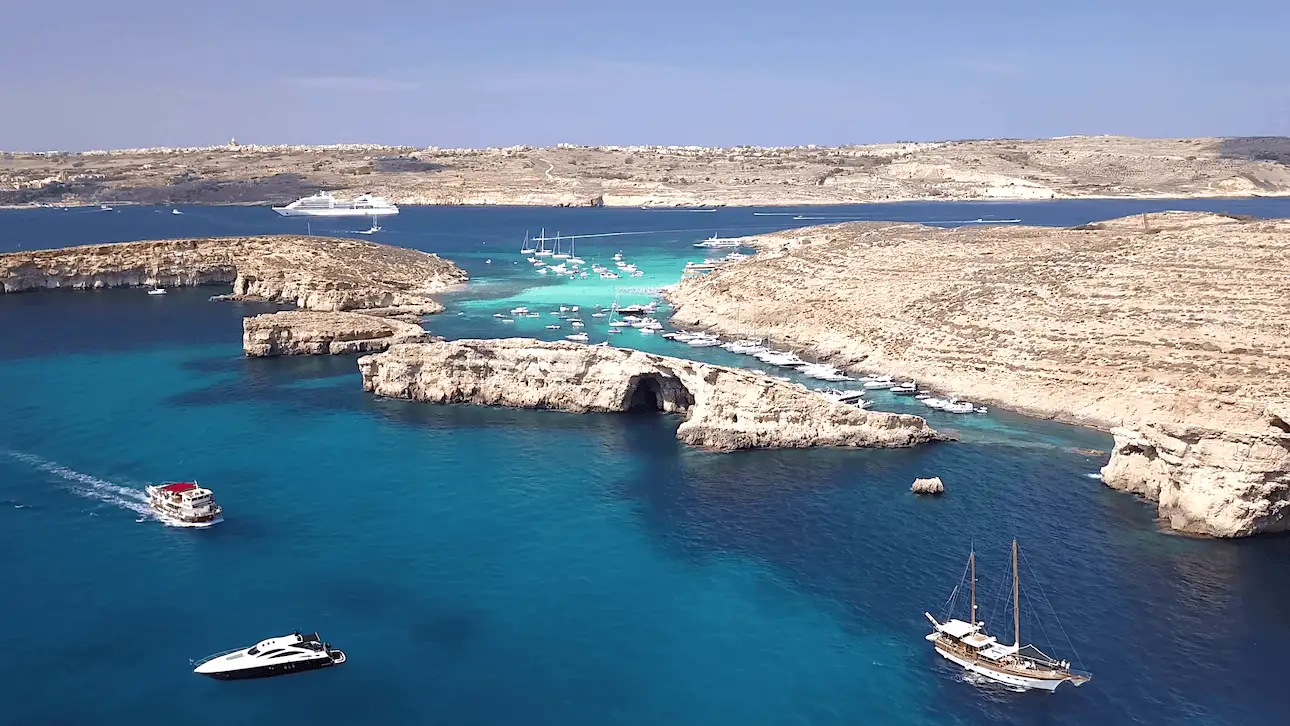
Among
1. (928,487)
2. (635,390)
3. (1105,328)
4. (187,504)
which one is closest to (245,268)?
(635,390)

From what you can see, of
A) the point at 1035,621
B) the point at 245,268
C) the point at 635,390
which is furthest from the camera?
the point at 245,268

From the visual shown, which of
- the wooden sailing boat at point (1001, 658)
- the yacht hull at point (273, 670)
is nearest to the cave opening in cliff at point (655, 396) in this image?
the wooden sailing boat at point (1001, 658)

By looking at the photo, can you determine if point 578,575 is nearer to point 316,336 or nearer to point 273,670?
point 273,670

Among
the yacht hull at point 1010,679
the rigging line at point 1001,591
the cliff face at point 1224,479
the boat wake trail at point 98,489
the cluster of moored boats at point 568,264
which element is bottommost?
the yacht hull at point 1010,679

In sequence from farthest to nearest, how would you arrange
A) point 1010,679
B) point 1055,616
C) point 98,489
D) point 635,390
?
point 635,390 → point 98,489 → point 1055,616 → point 1010,679

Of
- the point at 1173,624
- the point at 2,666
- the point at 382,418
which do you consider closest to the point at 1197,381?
the point at 1173,624

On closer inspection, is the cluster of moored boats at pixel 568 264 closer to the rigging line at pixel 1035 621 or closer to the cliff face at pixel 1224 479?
the cliff face at pixel 1224 479

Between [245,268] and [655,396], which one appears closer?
[655,396]
